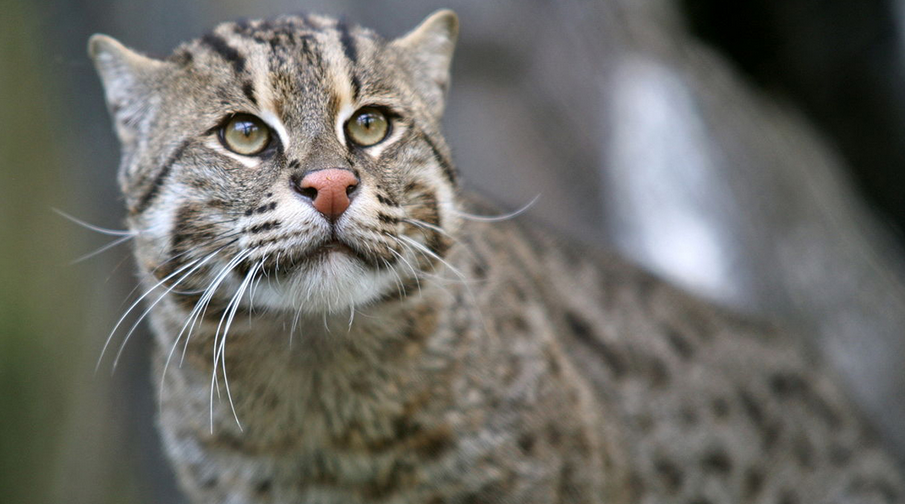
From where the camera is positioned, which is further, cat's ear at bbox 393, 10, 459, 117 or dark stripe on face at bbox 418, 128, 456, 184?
cat's ear at bbox 393, 10, 459, 117

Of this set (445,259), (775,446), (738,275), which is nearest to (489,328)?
(445,259)

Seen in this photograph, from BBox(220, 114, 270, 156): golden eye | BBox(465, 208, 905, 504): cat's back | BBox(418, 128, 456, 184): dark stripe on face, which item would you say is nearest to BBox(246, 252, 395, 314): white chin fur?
BBox(220, 114, 270, 156): golden eye

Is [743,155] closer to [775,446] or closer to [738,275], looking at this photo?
[738,275]

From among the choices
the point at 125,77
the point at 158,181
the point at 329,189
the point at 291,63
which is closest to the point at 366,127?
the point at 291,63

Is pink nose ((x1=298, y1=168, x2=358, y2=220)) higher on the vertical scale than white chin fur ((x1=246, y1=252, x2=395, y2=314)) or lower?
higher

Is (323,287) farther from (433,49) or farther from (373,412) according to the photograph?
(433,49)

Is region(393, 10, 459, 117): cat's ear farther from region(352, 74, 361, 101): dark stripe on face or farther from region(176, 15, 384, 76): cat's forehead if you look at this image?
region(352, 74, 361, 101): dark stripe on face

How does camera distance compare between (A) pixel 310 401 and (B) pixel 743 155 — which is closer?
(A) pixel 310 401
